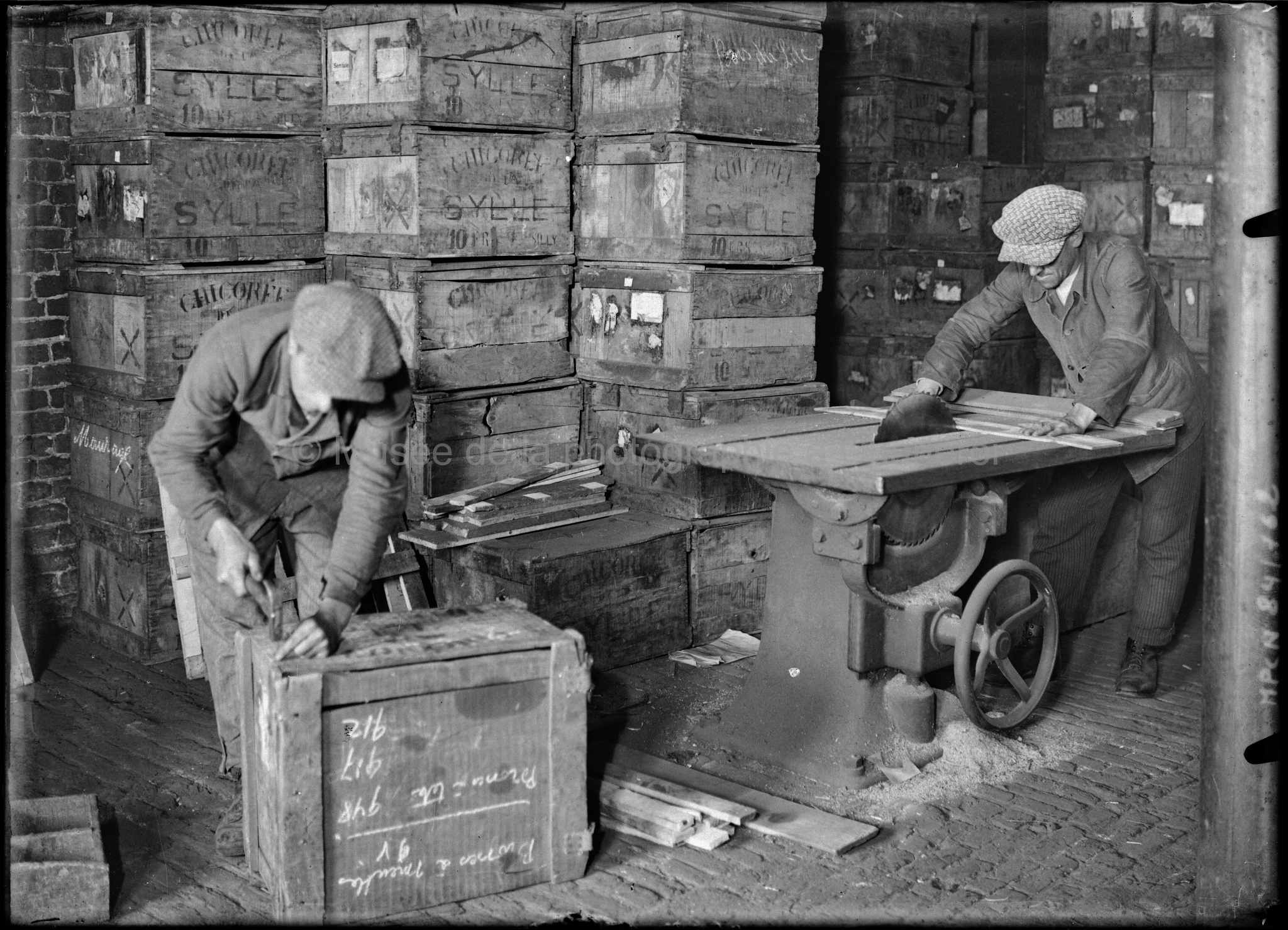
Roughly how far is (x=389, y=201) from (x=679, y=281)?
1223 mm

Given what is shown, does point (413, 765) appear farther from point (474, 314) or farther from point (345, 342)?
point (474, 314)

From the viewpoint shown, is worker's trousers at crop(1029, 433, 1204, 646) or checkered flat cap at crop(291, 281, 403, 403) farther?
worker's trousers at crop(1029, 433, 1204, 646)

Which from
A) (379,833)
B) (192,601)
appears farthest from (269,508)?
(192,601)

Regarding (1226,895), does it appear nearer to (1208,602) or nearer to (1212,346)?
(1208,602)

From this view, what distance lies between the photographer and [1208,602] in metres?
3.66

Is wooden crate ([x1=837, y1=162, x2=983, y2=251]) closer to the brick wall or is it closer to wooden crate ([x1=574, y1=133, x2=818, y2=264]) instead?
wooden crate ([x1=574, y1=133, x2=818, y2=264])

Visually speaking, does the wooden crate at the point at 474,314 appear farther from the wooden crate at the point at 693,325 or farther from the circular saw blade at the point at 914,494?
the circular saw blade at the point at 914,494

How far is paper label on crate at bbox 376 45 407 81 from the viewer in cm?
587

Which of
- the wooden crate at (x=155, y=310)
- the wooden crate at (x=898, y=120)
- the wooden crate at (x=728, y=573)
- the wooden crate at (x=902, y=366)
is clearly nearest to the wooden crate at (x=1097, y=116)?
the wooden crate at (x=898, y=120)

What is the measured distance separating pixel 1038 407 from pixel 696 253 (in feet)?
4.91

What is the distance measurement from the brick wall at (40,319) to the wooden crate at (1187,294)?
17.1 feet

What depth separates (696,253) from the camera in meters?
6.05

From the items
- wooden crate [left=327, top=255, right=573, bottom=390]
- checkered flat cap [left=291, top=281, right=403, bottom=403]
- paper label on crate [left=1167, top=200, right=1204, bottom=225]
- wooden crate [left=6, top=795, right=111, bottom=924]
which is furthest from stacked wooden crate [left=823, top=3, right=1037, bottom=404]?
wooden crate [left=6, top=795, right=111, bottom=924]

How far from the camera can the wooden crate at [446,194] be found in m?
5.91
